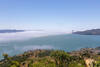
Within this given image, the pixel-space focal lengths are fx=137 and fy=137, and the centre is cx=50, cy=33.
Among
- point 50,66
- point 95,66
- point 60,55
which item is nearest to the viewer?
point 95,66

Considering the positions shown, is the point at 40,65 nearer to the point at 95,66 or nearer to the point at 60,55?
the point at 60,55

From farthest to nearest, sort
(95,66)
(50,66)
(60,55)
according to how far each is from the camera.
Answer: (60,55), (50,66), (95,66)

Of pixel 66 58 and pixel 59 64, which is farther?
pixel 66 58

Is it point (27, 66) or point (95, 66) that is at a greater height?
point (95, 66)

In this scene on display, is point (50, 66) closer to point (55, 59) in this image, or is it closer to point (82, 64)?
point (55, 59)

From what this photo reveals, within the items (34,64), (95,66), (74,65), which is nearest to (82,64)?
(74,65)

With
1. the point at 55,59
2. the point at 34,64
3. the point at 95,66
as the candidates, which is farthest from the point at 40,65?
the point at 95,66

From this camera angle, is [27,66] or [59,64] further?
[27,66]

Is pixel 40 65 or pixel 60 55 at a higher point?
pixel 60 55
